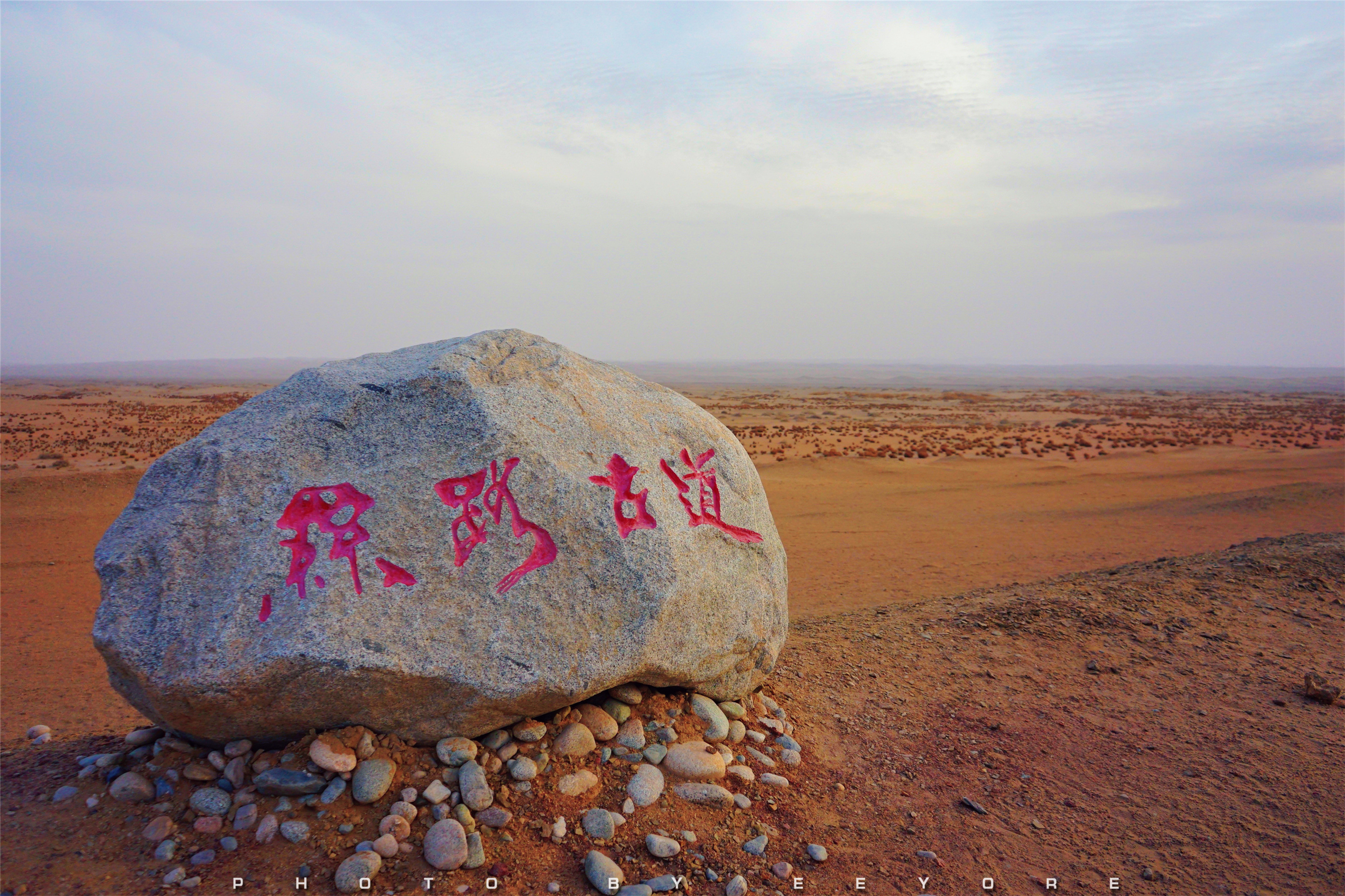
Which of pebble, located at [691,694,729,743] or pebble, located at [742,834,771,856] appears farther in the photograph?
pebble, located at [691,694,729,743]

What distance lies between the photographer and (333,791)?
12.5 feet

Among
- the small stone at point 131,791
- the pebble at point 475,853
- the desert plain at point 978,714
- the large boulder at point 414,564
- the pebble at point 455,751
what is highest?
the large boulder at point 414,564

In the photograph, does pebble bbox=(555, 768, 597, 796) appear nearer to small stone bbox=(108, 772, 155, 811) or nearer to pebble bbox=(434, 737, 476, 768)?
pebble bbox=(434, 737, 476, 768)

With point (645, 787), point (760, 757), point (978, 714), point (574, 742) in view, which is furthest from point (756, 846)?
point (978, 714)

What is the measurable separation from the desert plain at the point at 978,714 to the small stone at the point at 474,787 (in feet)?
0.67

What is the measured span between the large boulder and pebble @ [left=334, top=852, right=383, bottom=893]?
27.6 inches

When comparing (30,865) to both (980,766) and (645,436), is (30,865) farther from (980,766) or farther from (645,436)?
(980,766)

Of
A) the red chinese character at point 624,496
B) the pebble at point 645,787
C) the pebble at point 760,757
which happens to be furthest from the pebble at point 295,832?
the pebble at point 760,757

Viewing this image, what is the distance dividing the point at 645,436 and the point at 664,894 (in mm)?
2733

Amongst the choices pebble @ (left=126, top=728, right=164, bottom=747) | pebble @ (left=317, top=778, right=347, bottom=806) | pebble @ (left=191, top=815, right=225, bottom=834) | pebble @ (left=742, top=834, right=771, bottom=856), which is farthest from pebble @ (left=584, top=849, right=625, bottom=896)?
pebble @ (left=126, top=728, right=164, bottom=747)

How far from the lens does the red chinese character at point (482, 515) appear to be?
4223mm

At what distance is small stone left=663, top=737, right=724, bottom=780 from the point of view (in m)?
4.43

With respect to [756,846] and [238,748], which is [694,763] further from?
[238,748]

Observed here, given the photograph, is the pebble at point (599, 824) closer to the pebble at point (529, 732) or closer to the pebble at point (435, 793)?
the pebble at point (529, 732)
